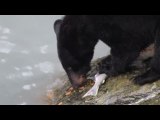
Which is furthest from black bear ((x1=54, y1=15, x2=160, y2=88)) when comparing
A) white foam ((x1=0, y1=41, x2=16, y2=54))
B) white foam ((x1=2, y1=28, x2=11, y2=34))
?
white foam ((x1=2, y1=28, x2=11, y2=34))

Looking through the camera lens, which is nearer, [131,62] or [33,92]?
[131,62]

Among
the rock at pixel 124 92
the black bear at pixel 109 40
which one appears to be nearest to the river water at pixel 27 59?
the black bear at pixel 109 40

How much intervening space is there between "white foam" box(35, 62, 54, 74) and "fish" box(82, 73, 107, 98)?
727 centimetres

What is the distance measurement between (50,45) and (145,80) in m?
10.3

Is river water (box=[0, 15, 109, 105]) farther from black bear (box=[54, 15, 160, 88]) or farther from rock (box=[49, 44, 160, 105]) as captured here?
rock (box=[49, 44, 160, 105])

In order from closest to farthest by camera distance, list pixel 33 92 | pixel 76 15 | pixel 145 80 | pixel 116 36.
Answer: pixel 145 80 → pixel 116 36 → pixel 76 15 → pixel 33 92

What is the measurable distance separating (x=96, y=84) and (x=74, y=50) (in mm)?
826

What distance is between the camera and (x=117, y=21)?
20.0 ft

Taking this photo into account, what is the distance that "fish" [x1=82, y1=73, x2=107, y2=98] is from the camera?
21.2 feet

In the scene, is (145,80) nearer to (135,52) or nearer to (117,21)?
(135,52)

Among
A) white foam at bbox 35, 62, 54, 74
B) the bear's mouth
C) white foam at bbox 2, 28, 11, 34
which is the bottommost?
the bear's mouth

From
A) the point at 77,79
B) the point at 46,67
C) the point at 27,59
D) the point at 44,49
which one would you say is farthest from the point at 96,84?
the point at 44,49

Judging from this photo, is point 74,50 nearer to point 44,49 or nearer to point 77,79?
point 77,79
